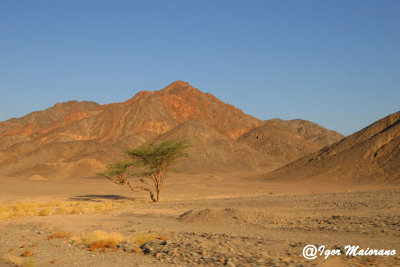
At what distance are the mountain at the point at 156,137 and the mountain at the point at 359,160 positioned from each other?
1374 inches

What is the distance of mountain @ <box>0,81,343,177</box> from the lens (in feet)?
317

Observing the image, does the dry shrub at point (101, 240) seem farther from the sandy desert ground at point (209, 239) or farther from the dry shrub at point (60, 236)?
the dry shrub at point (60, 236)

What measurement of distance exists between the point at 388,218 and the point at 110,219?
1491cm

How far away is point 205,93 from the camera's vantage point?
6235 inches

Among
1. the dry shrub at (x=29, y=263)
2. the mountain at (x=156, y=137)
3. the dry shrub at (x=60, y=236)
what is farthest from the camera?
the mountain at (x=156, y=137)

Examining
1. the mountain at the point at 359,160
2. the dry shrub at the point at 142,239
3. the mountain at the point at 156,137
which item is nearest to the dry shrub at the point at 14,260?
the dry shrub at the point at 142,239

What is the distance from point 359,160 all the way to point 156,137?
68.4 meters

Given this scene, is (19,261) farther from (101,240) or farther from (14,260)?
(101,240)

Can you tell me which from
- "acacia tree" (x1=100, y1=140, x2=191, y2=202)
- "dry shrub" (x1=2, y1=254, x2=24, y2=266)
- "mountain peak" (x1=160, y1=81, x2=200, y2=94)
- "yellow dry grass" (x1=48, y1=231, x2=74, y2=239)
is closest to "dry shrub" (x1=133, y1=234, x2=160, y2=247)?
"yellow dry grass" (x1=48, y1=231, x2=74, y2=239)

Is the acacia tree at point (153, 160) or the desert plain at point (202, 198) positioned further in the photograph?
the acacia tree at point (153, 160)

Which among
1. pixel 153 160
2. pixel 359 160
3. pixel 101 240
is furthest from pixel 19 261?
pixel 359 160

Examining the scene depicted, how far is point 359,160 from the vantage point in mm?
57406

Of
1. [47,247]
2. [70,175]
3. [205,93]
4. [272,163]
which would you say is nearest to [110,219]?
[47,247]

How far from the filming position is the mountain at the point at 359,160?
53.7 metres
